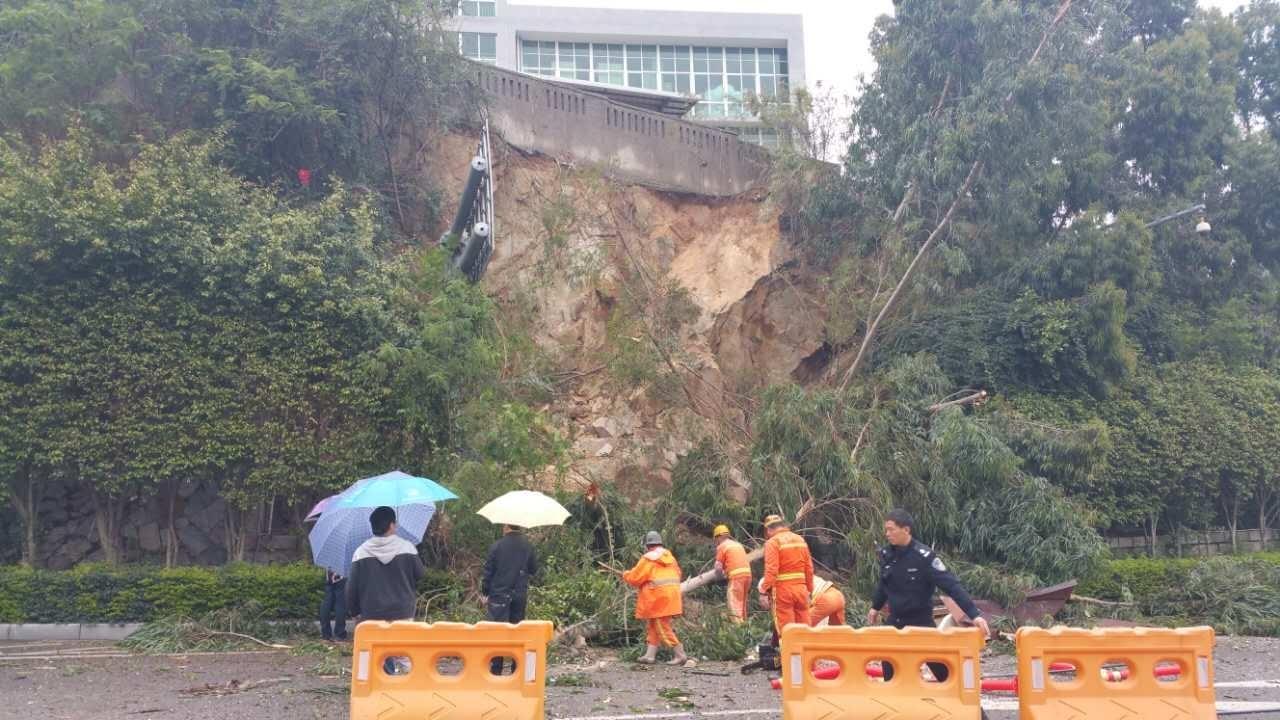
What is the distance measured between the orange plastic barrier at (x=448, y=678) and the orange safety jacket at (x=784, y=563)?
116 inches

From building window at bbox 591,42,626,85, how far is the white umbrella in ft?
86.7

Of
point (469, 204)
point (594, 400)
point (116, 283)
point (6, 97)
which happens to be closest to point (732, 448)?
point (594, 400)

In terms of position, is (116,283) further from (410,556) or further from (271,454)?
(410,556)

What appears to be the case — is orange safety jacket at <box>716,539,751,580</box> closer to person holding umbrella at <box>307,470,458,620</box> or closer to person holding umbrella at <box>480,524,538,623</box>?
person holding umbrella at <box>480,524,538,623</box>

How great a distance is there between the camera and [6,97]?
1470 centimetres

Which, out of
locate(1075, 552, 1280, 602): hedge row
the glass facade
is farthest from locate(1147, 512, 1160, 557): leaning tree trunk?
the glass facade

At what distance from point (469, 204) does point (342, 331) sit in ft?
8.41

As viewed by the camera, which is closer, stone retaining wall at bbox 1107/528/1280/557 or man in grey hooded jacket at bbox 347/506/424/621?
man in grey hooded jacket at bbox 347/506/424/621

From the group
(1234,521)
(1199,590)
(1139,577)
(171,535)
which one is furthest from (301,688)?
(1234,521)

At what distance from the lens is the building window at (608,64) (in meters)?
33.7

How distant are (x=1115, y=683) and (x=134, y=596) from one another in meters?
11.2

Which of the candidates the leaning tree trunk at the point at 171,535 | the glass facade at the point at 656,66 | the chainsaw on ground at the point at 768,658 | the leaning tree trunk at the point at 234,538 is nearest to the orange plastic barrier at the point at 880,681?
the chainsaw on ground at the point at 768,658

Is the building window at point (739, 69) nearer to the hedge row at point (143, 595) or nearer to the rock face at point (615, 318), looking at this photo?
the rock face at point (615, 318)

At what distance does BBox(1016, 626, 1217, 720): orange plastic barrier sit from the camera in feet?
19.7
